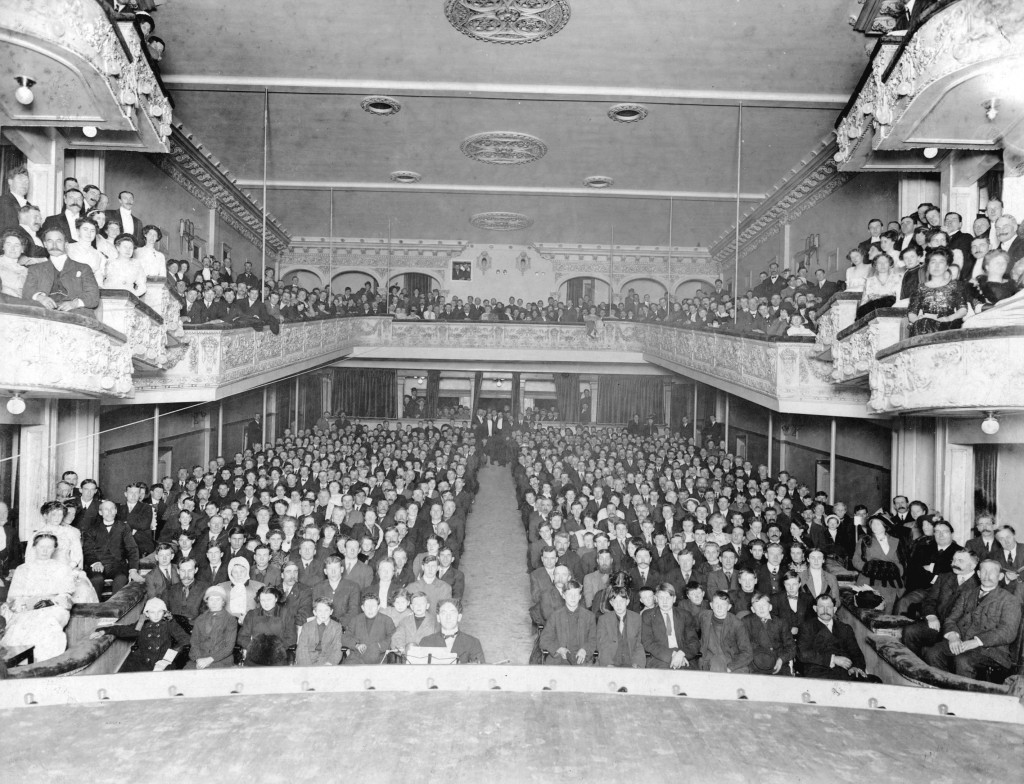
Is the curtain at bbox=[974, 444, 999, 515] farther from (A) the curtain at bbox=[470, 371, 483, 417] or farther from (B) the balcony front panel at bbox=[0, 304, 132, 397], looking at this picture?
(A) the curtain at bbox=[470, 371, 483, 417]

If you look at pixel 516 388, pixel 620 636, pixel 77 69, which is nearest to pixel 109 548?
pixel 77 69

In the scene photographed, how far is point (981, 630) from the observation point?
15.9 ft

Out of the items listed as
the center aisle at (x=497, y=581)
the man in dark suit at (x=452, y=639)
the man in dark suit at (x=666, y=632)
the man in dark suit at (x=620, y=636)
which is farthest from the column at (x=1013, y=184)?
the man in dark suit at (x=452, y=639)

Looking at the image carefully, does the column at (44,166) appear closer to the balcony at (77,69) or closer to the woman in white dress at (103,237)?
the balcony at (77,69)

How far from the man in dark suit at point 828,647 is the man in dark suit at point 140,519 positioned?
21.0ft

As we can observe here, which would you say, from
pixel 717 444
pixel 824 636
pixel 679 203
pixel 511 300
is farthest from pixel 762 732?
pixel 511 300

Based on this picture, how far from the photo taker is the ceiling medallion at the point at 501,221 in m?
18.3

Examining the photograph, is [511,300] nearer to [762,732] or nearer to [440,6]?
[440,6]

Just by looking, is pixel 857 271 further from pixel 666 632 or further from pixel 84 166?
pixel 84 166

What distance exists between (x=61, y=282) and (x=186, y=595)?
284cm

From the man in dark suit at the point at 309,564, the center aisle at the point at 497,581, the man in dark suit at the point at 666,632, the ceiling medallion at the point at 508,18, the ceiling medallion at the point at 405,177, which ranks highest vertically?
the ceiling medallion at the point at 508,18

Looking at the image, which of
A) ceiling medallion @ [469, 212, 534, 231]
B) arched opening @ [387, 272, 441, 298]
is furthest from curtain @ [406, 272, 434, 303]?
ceiling medallion @ [469, 212, 534, 231]

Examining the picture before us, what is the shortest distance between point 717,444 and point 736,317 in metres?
4.18

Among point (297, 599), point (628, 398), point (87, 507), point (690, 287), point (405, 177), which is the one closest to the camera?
point (297, 599)
